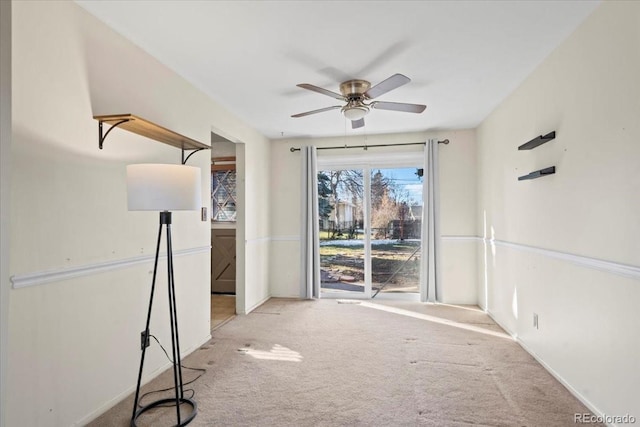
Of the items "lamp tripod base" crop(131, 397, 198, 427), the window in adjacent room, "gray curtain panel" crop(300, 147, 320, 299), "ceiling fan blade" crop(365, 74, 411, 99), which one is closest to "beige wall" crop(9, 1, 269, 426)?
"lamp tripod base" crop(131, 397, 198, 427)

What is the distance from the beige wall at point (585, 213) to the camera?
175 cm

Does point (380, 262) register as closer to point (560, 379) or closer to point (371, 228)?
point (371, 228)

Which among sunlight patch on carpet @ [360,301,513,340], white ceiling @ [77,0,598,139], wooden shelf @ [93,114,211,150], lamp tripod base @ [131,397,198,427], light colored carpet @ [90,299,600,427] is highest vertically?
white ceiling @ [77,0,598,139]

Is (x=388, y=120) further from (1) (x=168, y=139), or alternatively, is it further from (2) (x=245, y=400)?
(2) (x=245, y=400)

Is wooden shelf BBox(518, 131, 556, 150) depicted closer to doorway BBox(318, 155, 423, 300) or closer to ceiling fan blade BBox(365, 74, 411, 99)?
ceiling fan blade BBox(365, 74, 411, 99)

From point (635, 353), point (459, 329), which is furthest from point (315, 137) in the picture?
point (635, 353)

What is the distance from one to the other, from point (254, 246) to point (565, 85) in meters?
3.63

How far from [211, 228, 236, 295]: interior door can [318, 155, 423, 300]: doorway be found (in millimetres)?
1379

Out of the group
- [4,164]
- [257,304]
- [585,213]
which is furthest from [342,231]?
[4,164]

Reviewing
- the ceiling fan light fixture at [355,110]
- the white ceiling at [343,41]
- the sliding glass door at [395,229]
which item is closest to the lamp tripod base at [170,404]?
the white ceiling at [343,41]

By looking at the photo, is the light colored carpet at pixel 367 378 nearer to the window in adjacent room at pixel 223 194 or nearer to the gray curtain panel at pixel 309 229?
the gray curtain panel at pixel 309 229

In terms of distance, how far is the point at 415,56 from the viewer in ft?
8.34

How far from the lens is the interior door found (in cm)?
528

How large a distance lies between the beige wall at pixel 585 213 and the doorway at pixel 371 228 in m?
1.73
